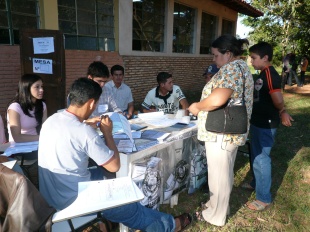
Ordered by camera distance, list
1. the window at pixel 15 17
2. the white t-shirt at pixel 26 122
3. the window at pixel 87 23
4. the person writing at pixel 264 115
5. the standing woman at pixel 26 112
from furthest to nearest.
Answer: the window at pixel 87 23 < the window at pixel 15 17 < the white t-shirt at pixel 26 122 < the standing woman at pixel 26 112 < the person writing at pixel 264 115

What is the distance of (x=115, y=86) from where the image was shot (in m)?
4.05

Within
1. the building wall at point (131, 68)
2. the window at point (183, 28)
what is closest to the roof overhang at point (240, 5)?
the window at point (183, 28)

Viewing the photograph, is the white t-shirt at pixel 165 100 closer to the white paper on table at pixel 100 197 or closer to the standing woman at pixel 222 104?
the standing woman at pixel 222 104

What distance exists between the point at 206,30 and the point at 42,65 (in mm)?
8423

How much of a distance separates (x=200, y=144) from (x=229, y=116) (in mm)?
978

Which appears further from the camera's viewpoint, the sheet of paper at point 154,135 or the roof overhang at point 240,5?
the roof overhang at point 240,5

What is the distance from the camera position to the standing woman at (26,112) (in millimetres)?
2559

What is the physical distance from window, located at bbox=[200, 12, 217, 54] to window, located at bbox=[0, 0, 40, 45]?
747 centimetres

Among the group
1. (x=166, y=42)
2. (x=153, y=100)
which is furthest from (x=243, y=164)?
(x=166, y=42)

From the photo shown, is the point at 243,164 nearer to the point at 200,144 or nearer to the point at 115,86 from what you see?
the point at 200,144

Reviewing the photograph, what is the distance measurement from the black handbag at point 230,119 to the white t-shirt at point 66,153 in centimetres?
87

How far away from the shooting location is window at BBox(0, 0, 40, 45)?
4.56 meters

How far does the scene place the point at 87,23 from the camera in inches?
236

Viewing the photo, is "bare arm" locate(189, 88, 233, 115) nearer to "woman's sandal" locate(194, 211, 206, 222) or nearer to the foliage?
"woman's sandal" locate(194, 211, 206, 222)
